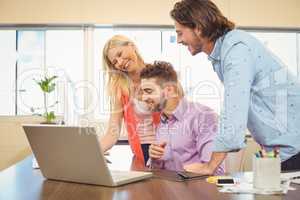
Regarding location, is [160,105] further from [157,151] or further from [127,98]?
[157,151]

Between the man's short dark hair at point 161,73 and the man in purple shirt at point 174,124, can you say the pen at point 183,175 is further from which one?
the man's short dark hair at point 161,73

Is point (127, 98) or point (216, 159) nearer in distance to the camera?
point (216, 159)

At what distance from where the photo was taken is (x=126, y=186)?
1230mm

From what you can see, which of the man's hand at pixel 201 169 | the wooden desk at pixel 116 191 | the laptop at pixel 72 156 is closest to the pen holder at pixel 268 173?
the wooden desk at pixel 116 191

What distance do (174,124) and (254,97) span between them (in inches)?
21.7

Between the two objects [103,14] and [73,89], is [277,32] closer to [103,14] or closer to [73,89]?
[103,14]

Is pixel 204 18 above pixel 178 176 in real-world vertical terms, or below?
above

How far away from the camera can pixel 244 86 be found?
4.22 feet

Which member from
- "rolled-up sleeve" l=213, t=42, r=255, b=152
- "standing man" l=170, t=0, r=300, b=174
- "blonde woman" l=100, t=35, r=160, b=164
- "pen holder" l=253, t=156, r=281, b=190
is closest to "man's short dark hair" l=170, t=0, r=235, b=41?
"standing man" l=170, t=0, r=300, b=174

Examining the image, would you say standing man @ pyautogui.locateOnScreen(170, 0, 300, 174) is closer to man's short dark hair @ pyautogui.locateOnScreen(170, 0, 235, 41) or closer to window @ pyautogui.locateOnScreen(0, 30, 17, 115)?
man's short dark hair @ pyautogui.locateOnScreen(170, 0, 235, 41)

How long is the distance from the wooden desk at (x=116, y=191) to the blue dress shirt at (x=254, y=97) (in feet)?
0.64

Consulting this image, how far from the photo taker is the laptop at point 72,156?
119 cm

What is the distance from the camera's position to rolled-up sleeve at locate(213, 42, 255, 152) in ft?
4.17

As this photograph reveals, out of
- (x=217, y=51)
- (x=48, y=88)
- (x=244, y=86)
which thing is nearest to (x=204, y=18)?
(x=217, y=51)
